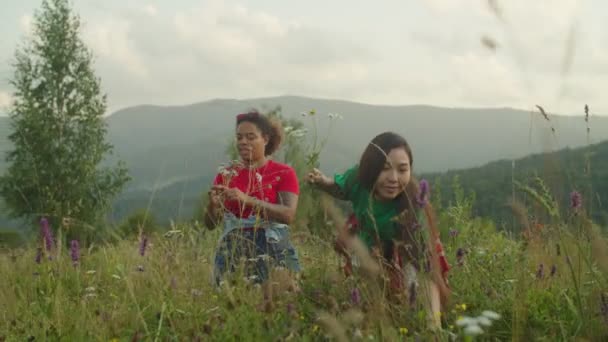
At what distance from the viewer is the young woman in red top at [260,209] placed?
4.31 metres

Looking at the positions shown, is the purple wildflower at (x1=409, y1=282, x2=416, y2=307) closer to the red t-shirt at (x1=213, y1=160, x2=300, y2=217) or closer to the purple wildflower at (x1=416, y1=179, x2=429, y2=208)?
the purple wildflower at (x1=416, y1=179, x2=429, y2=208)

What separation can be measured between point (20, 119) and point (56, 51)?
3.68 meters

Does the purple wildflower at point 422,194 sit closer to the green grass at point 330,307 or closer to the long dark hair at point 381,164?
the green grass at point 330,307

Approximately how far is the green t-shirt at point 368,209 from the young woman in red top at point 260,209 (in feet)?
1.82

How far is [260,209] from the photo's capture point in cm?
429

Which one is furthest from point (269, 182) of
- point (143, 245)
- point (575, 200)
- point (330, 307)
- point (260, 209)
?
point (575, 200)

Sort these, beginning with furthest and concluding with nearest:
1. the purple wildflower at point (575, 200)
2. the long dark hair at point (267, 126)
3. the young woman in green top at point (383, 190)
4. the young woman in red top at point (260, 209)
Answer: the long dark hair at point (267, 126)
the young woman in red top at point (260, 209)
the young woman in green top at point (383, 190)
the purple wildflower at point (575, 200)

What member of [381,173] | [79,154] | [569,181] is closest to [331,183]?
[381,173]

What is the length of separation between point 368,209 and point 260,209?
0.88 m

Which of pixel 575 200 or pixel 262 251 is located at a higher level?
pixel 575 200

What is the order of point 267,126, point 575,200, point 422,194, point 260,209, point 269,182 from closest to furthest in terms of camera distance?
point 422,194, point 575,200, point 260,209, point 269,182, point 267,126

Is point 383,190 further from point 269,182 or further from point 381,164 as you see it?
point 269,182

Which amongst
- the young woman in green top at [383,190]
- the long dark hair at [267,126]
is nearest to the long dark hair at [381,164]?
the young woman in green top at [383,190]

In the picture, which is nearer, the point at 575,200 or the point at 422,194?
the point at 422,194
